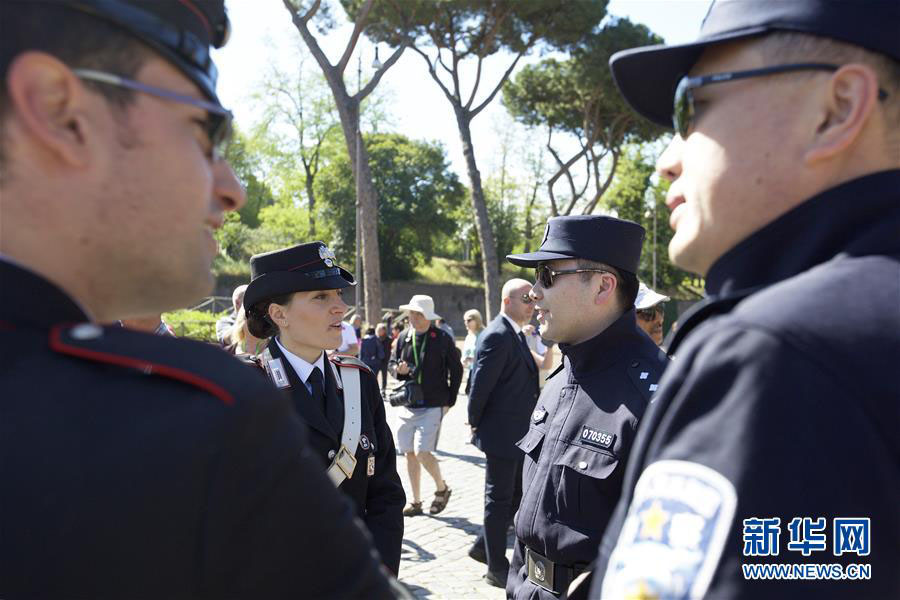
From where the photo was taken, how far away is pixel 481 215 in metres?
21.3

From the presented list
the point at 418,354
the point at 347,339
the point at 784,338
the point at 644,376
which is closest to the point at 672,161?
the point at 784,338

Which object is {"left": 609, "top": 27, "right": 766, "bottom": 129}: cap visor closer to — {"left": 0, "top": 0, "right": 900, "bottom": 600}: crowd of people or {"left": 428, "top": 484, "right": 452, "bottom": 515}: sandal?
{"left": 0, "top": 0, "right": 900, "bottom": 600}: crowd of people

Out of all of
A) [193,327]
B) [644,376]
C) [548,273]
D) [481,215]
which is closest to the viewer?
[644,376]

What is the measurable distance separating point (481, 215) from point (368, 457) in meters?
18.1

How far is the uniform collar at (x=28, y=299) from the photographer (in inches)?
40.4

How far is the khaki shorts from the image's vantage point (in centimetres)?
814

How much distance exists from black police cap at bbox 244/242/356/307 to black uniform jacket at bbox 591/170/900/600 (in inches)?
118

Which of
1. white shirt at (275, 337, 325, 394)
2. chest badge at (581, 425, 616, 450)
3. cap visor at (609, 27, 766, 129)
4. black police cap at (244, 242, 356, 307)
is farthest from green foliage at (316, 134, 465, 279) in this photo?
cap visor at (609, 27, 766, 129)

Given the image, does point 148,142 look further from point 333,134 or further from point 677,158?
point 333,134

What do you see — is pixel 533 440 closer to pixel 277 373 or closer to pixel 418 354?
pixel 277 373

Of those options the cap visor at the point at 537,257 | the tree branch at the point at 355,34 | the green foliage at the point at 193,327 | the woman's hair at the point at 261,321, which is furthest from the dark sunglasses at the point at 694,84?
the green foliage at the point at 193,327

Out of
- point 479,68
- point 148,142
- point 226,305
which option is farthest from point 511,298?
point 226,305

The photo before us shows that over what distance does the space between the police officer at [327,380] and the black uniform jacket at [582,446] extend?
0.70m

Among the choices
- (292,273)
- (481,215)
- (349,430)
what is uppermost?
(481,215)
